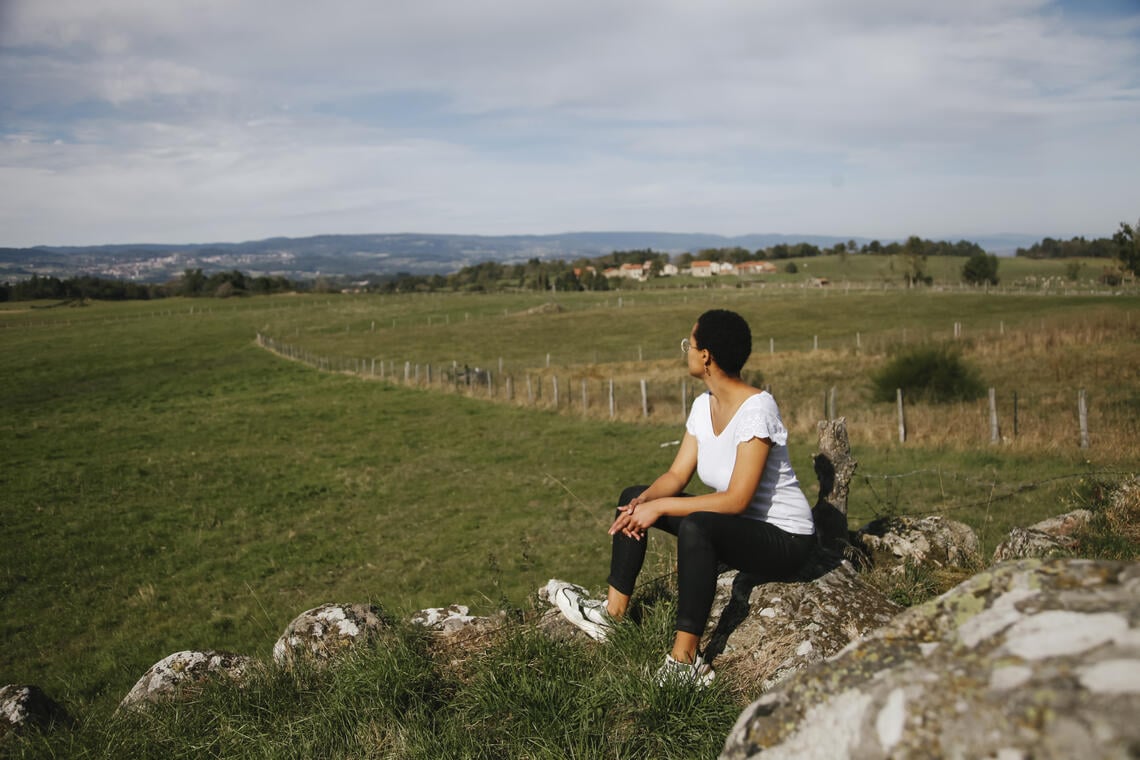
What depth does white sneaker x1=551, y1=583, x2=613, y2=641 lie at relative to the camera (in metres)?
4.06

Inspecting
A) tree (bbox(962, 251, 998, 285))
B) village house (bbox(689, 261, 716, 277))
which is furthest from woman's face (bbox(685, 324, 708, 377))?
village house (bbox(689, 261, 716, 277))

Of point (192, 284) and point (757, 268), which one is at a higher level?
point (757, 268)

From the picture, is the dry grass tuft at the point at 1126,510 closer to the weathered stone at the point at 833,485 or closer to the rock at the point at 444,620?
the weathered stone at the point at 833,485

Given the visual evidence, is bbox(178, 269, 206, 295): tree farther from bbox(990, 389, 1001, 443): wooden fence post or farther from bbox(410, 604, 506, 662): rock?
bbox(410, 604, 506, 662): rock

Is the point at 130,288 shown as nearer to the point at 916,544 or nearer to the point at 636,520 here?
the point at 636,520

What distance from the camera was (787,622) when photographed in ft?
12.8

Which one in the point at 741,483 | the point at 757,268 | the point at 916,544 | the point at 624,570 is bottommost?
the point at 916,544

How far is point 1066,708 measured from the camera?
146 centimetres

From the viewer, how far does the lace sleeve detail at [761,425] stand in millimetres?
3859

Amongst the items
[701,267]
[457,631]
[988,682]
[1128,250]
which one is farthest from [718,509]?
[701,267]

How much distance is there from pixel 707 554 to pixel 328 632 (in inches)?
102

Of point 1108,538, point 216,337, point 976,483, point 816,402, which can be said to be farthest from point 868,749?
point 216,337

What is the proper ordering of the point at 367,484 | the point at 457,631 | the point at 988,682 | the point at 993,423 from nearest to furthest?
the point at 988,682 < the point at 457,631 < the point at 993,423 < the point at 367,484

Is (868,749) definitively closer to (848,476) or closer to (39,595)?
(848,476)
